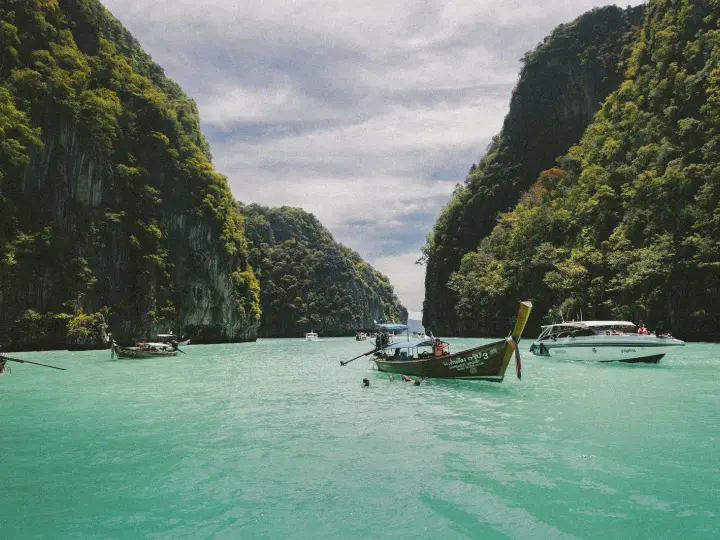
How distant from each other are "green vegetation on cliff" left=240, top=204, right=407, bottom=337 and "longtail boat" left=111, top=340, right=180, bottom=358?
6643cm

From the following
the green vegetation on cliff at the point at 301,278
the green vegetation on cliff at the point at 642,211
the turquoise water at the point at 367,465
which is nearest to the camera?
the turquoise water at the point at 367,465

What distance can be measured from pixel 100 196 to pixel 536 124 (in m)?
63.4

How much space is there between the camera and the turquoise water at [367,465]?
587cm

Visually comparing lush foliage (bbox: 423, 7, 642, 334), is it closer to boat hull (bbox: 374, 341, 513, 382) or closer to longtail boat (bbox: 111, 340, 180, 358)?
longtail boat (bbox: 111, 340, 180, 358)

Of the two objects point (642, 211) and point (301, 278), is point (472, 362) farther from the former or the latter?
point (301, 278)

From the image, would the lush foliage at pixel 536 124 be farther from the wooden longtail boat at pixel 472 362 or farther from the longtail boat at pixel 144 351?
the wooden longtail boat at pixel 472 362

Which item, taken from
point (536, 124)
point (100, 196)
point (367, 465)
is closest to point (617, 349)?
point (367, 465)

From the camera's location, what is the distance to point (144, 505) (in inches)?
258

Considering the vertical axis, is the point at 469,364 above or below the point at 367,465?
above

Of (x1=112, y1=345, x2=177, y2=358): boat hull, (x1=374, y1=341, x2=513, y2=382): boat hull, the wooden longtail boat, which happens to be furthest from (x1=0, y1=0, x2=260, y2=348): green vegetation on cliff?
(x1=374, y1=341, x2=513, y2=382): boat hull

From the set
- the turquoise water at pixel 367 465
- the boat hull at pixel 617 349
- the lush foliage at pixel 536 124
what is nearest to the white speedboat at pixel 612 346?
the boat hull at pixel 617 349

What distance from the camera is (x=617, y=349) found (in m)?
24.9

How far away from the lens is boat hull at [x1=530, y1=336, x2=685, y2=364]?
78.8ft

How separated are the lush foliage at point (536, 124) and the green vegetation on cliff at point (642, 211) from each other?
8403mm
